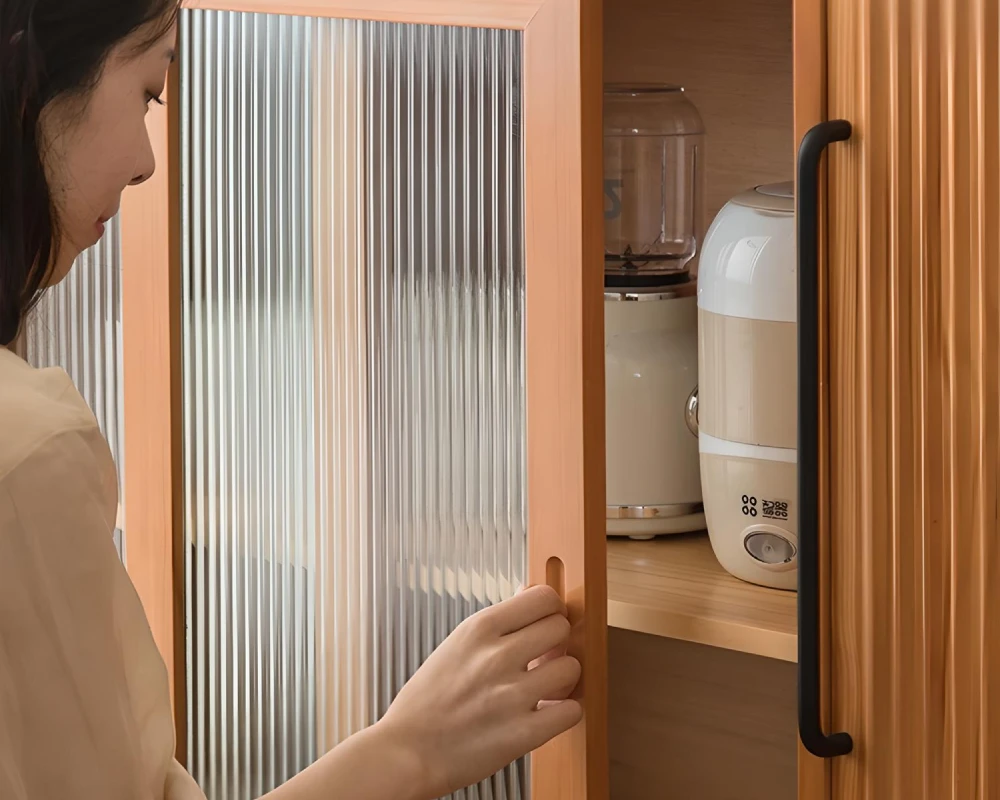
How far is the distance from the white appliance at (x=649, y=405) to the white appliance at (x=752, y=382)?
90 mm

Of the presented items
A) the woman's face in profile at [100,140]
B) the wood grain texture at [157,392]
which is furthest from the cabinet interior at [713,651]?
the woman's face in profile at [100,140]

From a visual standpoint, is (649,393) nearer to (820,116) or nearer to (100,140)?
(820,116)

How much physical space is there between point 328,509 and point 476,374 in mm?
195

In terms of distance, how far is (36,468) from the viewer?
1.83 ft

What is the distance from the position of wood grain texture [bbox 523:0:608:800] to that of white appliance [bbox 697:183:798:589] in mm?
134

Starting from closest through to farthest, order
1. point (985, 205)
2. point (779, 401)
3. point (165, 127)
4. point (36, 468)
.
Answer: point (36, 468)
point (985, 205)
point (779, 401)
point (165, 127)

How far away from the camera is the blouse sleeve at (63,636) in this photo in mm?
553

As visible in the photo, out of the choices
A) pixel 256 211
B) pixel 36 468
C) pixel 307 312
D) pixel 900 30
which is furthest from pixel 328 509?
pixel 900 30

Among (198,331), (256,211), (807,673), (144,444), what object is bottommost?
(807,673)

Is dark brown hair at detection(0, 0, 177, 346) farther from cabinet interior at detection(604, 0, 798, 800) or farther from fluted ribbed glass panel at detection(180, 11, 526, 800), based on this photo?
cabinet interior at detection(604, 0, 798, 800)

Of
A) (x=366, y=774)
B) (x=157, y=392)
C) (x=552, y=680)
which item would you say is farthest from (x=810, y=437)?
(x=157, y=392)

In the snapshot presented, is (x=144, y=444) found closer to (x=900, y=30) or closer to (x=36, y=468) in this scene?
(x=36, y=468)

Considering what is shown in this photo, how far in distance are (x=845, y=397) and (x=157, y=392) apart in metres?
0.62

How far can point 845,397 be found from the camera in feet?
2.63
